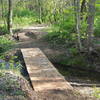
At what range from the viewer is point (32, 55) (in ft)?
45.9

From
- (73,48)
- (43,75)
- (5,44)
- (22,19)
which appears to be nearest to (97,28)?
(73,48)

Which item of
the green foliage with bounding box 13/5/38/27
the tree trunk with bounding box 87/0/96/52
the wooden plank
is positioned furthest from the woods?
the green foliage with bounding box 13/5/38/27

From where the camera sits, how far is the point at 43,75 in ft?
30.6

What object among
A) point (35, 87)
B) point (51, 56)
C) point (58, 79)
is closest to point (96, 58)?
point (51, 56)

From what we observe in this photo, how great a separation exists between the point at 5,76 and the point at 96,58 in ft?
25.7

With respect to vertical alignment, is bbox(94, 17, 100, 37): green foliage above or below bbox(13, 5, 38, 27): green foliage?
above

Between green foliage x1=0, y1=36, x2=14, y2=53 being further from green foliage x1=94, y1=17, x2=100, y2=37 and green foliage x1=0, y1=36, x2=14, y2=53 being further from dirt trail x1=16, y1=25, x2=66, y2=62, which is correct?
green foliage x1=94, y1=17, x2=100, y2=37

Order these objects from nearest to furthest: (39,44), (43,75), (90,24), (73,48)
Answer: (43,75) < (90,24) < (73,48) < (39,44)

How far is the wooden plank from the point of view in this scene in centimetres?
792

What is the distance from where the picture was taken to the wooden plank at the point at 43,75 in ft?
26.0

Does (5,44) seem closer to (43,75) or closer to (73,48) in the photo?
(73,48)

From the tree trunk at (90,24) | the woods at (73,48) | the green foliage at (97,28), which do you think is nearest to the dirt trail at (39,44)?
the woods at (73,48)

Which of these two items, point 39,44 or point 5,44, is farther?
point 5,44

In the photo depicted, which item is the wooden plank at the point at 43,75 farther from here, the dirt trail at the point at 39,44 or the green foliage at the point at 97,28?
the green foliage at the point at 97,28
